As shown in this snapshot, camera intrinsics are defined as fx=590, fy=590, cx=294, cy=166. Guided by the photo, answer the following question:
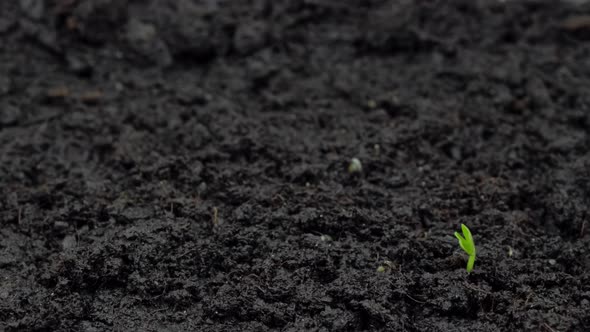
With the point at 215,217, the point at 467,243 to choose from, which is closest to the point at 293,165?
the point at 215,217

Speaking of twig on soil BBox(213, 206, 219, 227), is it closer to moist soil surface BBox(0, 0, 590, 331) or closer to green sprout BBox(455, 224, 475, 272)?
moist soil surface BBox(0, 0, 590, 331)

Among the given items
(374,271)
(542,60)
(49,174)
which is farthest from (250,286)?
(542,60)

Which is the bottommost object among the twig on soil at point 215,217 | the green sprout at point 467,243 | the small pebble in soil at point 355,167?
the twig on soil at point 215,217

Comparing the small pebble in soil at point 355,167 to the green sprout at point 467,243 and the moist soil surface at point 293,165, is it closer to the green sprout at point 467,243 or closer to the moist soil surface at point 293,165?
the moist soil surface at point 293,165

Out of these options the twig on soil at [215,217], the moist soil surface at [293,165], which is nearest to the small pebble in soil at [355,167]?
the moist soil surface at [293,165]

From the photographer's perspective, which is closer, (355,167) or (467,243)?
(467,243)

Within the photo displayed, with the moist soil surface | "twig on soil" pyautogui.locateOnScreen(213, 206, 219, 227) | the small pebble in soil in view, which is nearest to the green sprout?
the moist soil surface

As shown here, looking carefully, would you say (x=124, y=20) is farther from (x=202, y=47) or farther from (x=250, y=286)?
(x=250, y=286)

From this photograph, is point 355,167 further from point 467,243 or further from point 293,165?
point 467,243
